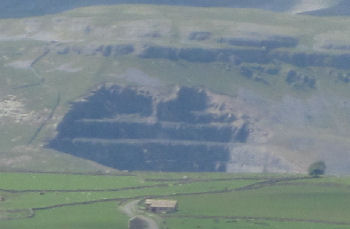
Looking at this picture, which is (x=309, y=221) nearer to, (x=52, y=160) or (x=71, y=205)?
(x=71, y=205)

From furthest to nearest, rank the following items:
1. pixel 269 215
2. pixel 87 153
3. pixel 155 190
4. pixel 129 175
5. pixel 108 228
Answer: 1. pixel 87 153
2. pixel 129 175
3. pixel 155 190
4. pixel 269 215
5. pixel 108 228

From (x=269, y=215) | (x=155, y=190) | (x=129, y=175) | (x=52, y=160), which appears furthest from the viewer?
(x=52, y=160)

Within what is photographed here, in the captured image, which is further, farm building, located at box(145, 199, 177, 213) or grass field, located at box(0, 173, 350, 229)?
farm building, located at box(145, 199, 177, 213)

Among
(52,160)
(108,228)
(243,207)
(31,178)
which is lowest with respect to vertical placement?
(108,228)

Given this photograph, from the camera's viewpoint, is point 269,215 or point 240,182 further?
point 240,182

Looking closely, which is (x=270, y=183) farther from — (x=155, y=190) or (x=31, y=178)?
(x=31, y=178)

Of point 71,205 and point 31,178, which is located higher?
point 31,178

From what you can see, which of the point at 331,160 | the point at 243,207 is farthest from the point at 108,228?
the point at 331,160
